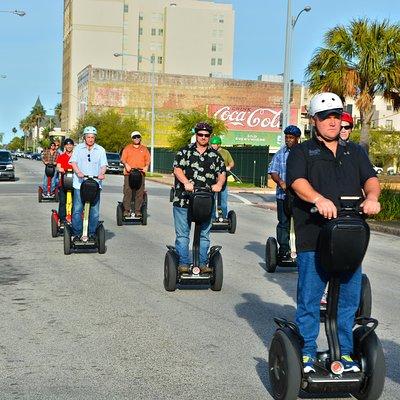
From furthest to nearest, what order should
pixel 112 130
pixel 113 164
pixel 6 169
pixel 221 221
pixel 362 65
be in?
pixel 112 130 → pixel 113 164 → pixel 6 169 → pixel 362 65 → pixel 221 221

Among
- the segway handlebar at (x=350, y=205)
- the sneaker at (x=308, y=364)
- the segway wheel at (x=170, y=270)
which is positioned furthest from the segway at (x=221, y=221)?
the segway handlebar at (x=350, y=205)

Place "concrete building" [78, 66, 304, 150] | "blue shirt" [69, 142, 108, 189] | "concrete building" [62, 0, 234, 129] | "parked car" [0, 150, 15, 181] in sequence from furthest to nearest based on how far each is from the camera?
"concrete building" [62, 0, 234, 129] < "concrete building" [78, 66, 304, 150] < "parked car" [0, 150, 15, 181] < "blue shirt" [69, 142, 108, 189]

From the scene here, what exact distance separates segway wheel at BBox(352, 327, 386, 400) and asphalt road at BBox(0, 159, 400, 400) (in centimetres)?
58

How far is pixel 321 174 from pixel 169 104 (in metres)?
93.6

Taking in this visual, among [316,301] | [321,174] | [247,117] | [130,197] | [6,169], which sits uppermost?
[247,117]

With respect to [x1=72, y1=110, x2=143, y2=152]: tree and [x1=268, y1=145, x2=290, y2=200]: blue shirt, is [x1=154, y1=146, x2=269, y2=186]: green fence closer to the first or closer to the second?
[x1=268, y1=145, x2=290, y2=200]: blue shirt

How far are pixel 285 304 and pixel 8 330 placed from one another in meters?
2.92

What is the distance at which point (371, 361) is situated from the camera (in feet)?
14.6

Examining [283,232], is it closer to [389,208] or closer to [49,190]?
[389,208]

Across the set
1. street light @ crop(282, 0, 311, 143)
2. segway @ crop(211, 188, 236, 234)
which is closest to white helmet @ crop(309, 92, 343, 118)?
segway @ crop(211, 188, 236, 234)

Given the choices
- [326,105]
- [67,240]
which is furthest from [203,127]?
[67,240]

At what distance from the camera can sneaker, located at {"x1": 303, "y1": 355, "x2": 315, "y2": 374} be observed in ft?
14.8

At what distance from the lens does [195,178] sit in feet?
27.6

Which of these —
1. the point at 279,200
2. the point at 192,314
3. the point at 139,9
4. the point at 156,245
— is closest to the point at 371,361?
the point at 192,314
